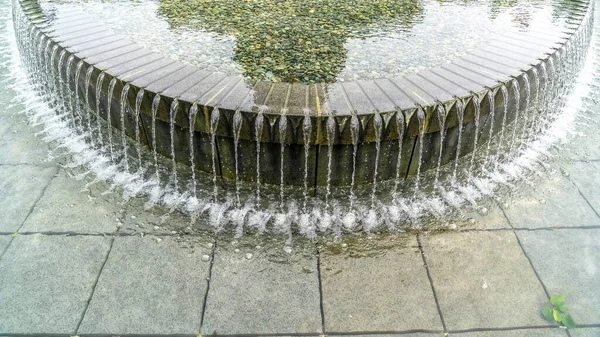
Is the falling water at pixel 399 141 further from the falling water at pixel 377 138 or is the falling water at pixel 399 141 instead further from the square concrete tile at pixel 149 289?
the square concrete tile at pixel 149 289

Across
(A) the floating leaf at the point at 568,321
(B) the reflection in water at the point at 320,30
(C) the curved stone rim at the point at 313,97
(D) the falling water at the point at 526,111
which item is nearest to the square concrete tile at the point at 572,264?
(A) the floating leaf at the point at 568,321

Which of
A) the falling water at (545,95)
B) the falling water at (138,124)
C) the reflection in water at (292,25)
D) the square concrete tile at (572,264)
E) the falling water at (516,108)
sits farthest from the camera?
the falling water at (545,95)

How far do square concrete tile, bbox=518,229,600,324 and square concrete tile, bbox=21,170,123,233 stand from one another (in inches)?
155

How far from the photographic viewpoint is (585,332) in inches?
131

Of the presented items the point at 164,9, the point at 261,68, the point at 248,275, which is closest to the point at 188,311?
the point at 248,275

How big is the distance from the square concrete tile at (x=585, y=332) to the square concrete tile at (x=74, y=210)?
157 inches

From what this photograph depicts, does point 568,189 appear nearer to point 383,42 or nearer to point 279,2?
point 383,42

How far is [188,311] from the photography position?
3449mm

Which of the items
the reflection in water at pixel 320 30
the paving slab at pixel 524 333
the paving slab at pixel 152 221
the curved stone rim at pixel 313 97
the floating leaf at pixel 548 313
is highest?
the reflection in water at pixel 320 30

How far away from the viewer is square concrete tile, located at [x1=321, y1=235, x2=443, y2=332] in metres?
3.40

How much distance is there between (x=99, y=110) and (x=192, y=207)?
1979mm

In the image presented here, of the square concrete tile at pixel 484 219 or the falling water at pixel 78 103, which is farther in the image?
the falling water at pixel 78 103

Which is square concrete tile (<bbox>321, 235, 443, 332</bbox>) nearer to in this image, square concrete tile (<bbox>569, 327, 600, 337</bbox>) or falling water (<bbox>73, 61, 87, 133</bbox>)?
square concrete tile (<bbox>569, 327, 600, 337</bbox>)

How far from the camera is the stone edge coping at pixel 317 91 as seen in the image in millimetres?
4168
